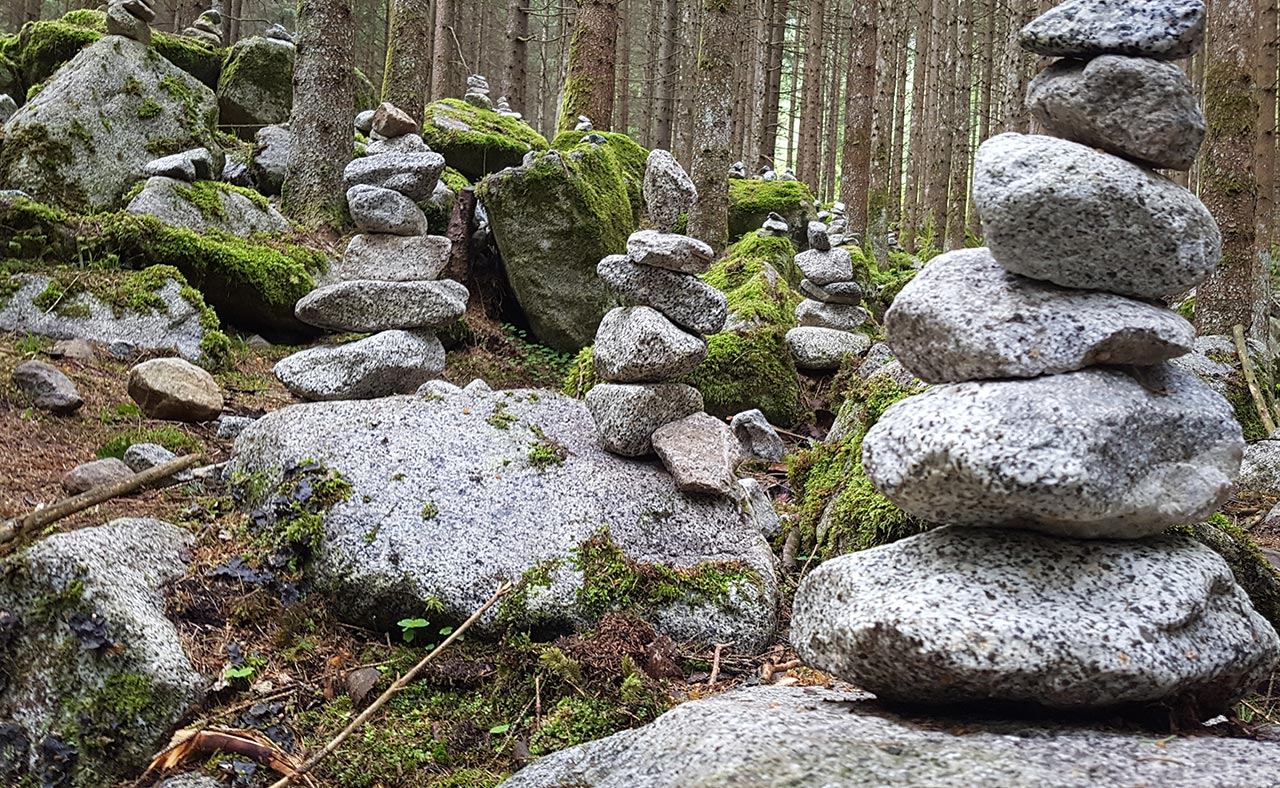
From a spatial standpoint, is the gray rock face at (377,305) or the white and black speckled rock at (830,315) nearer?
the gray rock face at (377,305)

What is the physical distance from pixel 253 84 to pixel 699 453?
10131 millimetres

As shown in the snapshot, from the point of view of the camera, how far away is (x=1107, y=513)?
94.8 inches

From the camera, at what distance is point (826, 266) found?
8.39 metres

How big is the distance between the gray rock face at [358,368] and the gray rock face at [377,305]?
0.12m

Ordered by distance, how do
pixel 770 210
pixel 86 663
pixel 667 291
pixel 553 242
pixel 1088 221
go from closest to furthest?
1. pixel 1088 221
2. pixel 86 663
3. pixel 667 291
4. pixel 553 242
5. pixel 770 210

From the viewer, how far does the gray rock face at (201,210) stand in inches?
301

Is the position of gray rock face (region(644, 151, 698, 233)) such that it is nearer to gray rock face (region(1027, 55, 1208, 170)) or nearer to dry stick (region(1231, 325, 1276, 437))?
gray rock face (region(1027, 55, 1208, 170))

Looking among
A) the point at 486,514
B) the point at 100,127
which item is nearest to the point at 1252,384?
the point at 486,514

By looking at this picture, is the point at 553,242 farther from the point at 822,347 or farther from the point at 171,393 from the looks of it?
the point at 171,393

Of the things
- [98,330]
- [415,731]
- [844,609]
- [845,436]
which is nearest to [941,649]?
[844,609]

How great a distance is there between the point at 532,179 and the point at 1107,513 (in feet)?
21.6

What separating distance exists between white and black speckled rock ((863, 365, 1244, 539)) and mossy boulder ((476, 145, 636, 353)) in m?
5.81

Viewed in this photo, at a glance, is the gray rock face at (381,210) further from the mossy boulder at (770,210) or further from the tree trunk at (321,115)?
the mossy boulder at (770,210)

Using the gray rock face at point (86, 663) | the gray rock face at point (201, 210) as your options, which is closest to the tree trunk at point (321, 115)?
the gray rock face at point (201, 210)
